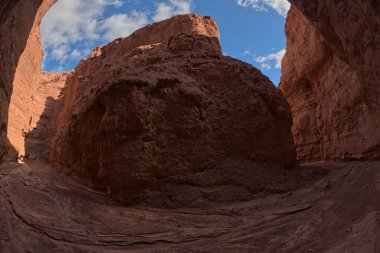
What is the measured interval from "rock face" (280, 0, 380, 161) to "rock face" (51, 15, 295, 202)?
146 cm

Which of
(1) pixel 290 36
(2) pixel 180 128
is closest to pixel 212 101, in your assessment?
(2) pixel 180 128

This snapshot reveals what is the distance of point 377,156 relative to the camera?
239 inches

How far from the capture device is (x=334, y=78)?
8422mm

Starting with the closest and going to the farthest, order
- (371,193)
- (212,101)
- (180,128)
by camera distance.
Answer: (371,193) < (180,128) < (212,101)

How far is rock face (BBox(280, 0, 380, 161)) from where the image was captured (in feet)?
16.6

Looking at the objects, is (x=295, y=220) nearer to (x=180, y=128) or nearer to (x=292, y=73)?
(x=180, y=128)

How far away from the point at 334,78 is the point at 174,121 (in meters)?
4.79

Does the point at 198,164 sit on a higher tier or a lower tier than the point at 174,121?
lower

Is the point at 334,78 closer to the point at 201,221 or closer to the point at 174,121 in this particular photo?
the point at 174,121

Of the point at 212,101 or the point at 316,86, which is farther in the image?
the point at 316,86

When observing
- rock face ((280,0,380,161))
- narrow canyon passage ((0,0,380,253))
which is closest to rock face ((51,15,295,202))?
narrow canyon passage ((0,0,380,253))

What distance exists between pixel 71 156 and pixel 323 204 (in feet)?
15.8

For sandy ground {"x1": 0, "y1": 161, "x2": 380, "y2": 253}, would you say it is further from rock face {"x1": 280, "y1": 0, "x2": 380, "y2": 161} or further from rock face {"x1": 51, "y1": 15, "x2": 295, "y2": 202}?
rock face {"x1": 280, "y1": 0, "x2": 380, "y2": 161}

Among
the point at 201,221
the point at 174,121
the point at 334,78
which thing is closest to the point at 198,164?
the point at 174,121
